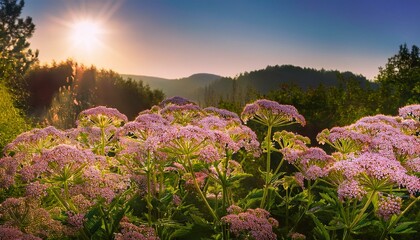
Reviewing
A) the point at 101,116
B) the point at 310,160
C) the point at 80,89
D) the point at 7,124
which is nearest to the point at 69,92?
the point at 80,89

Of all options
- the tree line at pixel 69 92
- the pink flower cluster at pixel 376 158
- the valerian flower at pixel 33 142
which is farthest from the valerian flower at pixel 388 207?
the tree line at pixel 69 92

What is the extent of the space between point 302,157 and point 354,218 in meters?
1.35

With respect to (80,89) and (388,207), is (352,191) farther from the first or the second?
(80,89)

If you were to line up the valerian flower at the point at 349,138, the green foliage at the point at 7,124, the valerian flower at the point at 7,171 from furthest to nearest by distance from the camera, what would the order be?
the green foliage at the point at 7,124, the valerian flower at the point at 349,138, the valerian flower at the point at 7,171

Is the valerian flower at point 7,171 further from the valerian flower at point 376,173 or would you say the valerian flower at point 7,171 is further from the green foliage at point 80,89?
the green foliage at point 80,89

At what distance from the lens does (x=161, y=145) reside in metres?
5.29

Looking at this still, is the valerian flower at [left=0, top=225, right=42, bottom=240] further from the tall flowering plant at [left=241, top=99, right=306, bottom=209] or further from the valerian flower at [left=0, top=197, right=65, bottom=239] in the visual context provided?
the tall flowering plant at [left=241, top=99, right=306, bottom=209]

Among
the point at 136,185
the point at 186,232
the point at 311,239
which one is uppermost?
the point at 136,185

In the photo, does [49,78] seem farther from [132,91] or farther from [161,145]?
[161,145]

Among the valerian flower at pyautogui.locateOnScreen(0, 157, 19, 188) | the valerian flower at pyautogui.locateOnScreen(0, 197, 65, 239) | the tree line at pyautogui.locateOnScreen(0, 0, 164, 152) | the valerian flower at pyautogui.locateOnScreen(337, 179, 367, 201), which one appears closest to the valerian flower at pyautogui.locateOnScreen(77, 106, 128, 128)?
the valerian flower at pyautogui.locateOnScreen(0, 157, 19, 188)

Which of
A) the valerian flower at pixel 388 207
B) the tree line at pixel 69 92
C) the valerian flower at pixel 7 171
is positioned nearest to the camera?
the valerian flower at pixel 388 207

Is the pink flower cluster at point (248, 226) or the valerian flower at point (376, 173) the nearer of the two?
the valerian flower at point (376, 173)

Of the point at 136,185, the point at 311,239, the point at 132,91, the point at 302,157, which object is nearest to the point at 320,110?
the point at 311,239

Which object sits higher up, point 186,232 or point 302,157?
point 302,157
